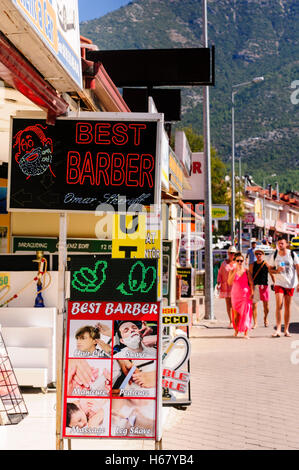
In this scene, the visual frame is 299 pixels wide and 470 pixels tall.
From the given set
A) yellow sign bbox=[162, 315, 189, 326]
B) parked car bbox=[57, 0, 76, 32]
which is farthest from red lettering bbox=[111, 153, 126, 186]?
yellow sign bbox=[162, 315, 189, 326]

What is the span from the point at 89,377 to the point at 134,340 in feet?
1.38

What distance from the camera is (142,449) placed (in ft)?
20.2

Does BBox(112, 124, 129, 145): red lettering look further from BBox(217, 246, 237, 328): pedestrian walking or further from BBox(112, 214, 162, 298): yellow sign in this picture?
BBox(217, 246, 237, 328): pedestrian walking

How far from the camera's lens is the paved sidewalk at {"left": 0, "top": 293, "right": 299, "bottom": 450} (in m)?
6.44

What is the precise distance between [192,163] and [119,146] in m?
19.2

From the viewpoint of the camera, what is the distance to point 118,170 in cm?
599

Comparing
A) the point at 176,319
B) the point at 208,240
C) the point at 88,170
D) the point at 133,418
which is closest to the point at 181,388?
the point at 176,319

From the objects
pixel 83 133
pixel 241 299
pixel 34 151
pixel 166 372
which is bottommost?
pixel 166 372

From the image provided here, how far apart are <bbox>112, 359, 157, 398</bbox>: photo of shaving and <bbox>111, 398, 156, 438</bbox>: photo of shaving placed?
6 centimetres

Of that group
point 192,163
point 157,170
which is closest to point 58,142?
point 157,170

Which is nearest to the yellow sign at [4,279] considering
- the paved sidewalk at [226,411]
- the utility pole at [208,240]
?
the paved sidewalk at [226,411]

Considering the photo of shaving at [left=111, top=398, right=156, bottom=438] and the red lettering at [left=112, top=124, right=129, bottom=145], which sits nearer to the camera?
the photo of shaving at [left=111, top=398, right=156, bottom=438]

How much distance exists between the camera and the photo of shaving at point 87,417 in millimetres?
5352

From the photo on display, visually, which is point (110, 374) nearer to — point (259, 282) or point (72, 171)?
point (72, 171)
